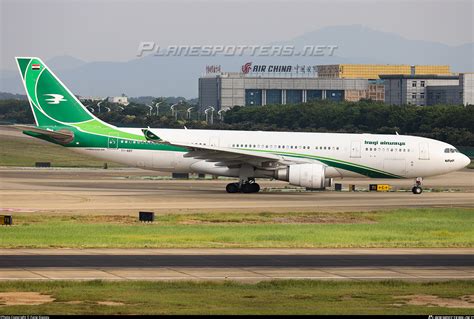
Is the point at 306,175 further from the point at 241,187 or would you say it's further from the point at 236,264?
the point at 236,264

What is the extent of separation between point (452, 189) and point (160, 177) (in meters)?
24.0

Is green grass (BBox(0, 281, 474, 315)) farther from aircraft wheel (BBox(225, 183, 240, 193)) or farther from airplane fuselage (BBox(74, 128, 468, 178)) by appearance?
aircraft wheel (BBox(225, 183, 240, 193))

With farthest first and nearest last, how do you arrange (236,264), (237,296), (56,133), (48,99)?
(48,99)
(56,133)
(236,264)
(237,296)

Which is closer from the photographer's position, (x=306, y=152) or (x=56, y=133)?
(x=306, y=152)

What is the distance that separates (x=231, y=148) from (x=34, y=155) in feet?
166

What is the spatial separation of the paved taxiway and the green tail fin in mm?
→ 4739

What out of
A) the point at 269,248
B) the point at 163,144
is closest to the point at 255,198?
the point at 163,144

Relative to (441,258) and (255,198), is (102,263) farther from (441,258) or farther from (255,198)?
(255,198)

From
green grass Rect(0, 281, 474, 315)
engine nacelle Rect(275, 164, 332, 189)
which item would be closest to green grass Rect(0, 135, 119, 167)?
engine nacelle Rect(275, 164, 332, 189)

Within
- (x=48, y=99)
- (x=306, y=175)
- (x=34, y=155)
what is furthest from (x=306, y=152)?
(x=34, y=155)

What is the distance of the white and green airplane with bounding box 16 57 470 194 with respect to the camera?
219 feet

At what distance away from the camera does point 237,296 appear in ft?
88.9

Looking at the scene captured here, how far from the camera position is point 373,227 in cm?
4700

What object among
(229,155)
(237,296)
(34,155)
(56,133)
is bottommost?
(237,296)
